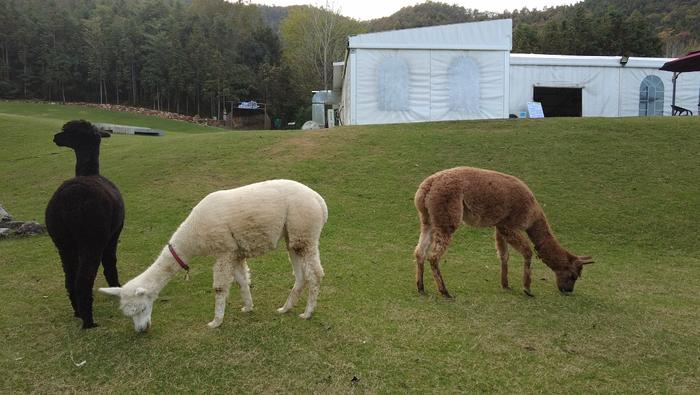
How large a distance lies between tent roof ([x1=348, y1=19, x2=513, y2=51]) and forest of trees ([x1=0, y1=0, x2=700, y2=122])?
29.4 meters

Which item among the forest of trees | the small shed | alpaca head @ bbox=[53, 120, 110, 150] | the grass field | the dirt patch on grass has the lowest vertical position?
the grass field

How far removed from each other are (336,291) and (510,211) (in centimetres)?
263

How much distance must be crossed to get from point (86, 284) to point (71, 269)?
1.62 ft

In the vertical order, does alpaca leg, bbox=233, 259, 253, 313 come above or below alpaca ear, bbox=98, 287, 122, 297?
below

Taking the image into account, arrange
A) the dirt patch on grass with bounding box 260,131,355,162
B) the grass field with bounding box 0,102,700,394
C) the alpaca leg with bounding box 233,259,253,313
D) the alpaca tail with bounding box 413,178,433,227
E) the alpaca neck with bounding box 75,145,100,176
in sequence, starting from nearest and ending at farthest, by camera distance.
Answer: the grass field with bounding box 0,102,700,394, the alpaca leg with bounding box 233,259,253,313, the alpaca neck with bounding box 75,145,100,176, the alpaca tail with bounding box 413,178,433,227, the dirt patch on grass with bounding box 260,131,355,162

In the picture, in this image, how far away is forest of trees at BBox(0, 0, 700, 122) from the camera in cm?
4844

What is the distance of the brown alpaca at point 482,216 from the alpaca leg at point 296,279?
178 cm

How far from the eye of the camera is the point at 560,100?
93.6 feet

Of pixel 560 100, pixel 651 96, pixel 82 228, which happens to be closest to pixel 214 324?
pixel 82 228

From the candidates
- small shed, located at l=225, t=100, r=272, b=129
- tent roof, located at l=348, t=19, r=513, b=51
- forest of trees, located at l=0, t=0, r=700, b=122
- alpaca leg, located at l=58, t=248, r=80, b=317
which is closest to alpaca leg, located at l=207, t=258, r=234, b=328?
alpaca leg, located at l=58, t=248, r=80, b=317

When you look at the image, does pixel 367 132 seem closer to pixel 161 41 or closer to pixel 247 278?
pixel 247 278

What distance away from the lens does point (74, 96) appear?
55.3 metres

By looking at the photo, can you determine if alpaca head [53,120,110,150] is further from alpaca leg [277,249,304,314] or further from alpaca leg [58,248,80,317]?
alpaca leg [277,249,304,314]

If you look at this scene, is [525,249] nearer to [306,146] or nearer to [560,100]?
[306,146]
